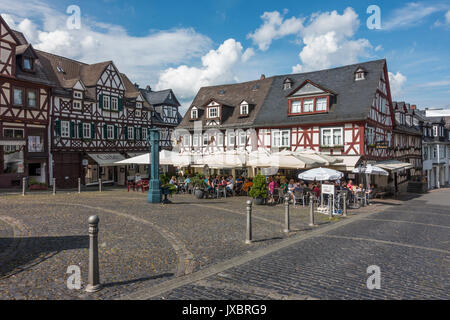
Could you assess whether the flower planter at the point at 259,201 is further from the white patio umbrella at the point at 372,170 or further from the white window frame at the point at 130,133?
the white window frame at the point at 130,133

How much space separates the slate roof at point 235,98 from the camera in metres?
30.4

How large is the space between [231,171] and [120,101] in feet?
46.1

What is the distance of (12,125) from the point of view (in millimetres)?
25000

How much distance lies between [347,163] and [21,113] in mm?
23964

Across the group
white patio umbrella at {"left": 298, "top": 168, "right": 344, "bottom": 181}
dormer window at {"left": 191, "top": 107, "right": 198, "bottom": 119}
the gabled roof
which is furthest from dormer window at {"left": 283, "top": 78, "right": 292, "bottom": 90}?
the gabled roof

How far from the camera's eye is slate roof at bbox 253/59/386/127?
24016 mm

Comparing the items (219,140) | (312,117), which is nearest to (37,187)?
(219,140)

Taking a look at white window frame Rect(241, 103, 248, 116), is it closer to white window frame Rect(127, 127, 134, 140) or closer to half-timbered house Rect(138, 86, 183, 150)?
white window frame Rect(127, 127, 134, 140)

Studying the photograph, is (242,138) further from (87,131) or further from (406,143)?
(406,143)

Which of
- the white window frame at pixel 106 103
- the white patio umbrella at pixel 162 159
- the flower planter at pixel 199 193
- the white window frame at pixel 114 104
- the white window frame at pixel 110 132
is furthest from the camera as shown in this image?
the white window frame at pixel 114 104

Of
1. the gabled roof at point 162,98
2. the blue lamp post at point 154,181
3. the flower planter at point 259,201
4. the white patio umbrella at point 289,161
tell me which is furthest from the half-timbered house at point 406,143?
the gabled roof at point 162,98

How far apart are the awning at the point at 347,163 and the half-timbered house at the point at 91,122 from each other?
18128 millimetres

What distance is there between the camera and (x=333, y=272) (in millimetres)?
6434

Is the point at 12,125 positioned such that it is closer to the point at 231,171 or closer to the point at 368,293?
the point at 231,171
